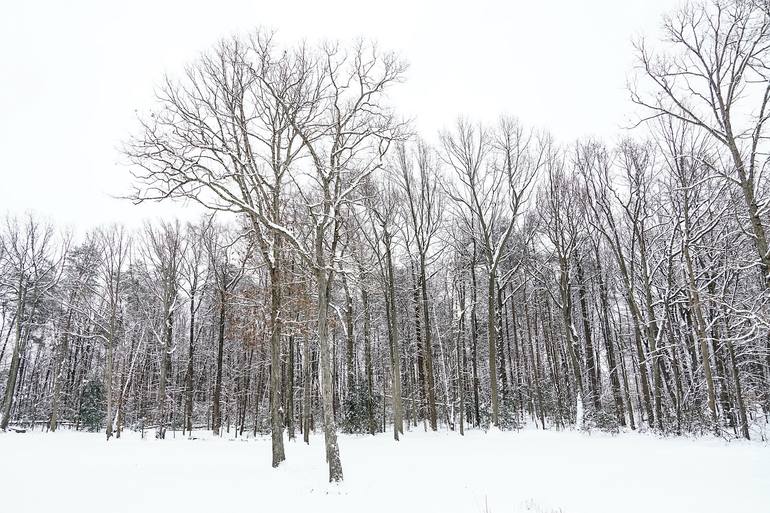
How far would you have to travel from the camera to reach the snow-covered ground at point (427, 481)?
7.12 m

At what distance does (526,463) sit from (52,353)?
41398 mm

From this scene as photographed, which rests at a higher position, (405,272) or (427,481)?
(405,272)

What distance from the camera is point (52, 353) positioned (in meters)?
35.9

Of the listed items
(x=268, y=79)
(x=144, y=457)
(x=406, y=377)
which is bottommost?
(x=144, y=457)

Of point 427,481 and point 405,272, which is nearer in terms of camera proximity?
point 427,481

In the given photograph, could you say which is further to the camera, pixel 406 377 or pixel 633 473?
pixel 406 377

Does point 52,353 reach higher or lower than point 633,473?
higher

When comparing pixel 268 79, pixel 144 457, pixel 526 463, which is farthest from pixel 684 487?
pixel 144 457

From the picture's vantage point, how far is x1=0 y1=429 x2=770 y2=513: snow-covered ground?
23.4ft

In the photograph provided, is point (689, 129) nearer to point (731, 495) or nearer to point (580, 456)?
point (580, 456)

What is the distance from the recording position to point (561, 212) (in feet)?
75.2

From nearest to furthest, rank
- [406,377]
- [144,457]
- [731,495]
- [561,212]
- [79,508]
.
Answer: [731,495] → [79,508] → [144,457] → [561,212] → [406,377]

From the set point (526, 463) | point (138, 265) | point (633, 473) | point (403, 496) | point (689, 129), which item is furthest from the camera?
point (138, 265)

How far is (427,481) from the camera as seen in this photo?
366 inches
